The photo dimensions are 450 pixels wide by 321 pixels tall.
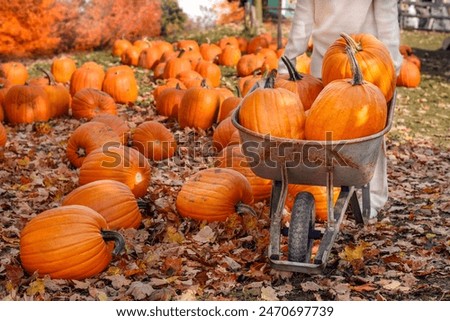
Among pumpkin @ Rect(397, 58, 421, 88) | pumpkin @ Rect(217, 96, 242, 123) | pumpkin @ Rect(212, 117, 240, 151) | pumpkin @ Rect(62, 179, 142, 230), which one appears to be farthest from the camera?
pumpkin @ Rect(397, 58, 421, 88)

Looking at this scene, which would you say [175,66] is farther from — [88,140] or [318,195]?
[318,195]

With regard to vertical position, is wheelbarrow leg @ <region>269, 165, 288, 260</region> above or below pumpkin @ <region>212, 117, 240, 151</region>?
above

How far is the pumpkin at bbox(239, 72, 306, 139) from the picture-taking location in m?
3.75

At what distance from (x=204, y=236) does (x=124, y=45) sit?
8.10 metres

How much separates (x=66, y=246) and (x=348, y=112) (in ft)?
5.98

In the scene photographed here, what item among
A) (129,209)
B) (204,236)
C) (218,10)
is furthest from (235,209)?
(218,10)

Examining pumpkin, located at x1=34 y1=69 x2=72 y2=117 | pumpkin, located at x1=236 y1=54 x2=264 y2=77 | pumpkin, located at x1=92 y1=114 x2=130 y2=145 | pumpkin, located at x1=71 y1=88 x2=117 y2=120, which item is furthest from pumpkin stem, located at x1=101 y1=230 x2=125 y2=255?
pumpkin, located at x1=236 y1=54 x2=264 y2=77

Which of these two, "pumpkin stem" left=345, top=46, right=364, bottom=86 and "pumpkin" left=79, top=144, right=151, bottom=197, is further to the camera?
"pumpkin" left=79, top=144, right=151, bottom=197

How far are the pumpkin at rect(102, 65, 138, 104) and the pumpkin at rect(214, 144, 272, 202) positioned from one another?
3362 mm

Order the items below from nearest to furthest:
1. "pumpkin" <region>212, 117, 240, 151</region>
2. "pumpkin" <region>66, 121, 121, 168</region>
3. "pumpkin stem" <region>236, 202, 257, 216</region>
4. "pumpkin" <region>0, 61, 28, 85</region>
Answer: "pumpkin stem" <region>236, 202, 257, 216</region> < "pumpkin" <region>66, 121, 121, 168</region> < "pumpkin" <region>212, 117, 240, 151</region> < "pumpkin" <region>0, 61, 28, 85</region>

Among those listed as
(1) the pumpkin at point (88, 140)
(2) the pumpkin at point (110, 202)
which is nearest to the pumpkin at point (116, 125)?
(1) the pumpkin at point (88, 140)

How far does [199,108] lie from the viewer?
727 centimetres

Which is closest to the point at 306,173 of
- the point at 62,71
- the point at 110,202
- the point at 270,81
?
the point at 270,81

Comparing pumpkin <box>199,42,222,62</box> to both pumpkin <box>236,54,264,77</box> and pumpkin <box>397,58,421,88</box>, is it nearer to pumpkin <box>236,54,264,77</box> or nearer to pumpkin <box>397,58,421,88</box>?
pumpkin <box>236,54,264,77</box>
